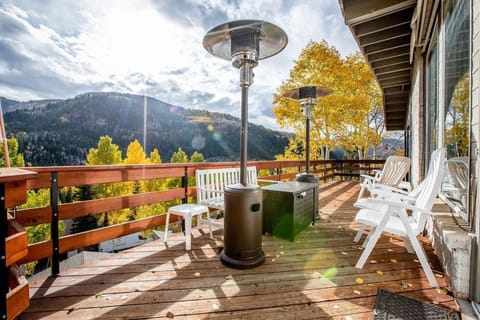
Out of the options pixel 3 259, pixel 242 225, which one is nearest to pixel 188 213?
pixel 242 225

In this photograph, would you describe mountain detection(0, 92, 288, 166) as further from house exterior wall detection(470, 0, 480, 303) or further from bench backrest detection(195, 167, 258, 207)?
house exterior wall detection(470, 0, 480, 303)

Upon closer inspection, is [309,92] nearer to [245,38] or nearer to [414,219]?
[245,38]

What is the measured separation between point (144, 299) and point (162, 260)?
658 millimetres

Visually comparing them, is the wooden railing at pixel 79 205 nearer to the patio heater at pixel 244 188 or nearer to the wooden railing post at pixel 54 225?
the wooden railing post at pixel 54 225

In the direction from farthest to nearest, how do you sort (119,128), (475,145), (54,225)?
(119,128) < (54,225) < (475,145)

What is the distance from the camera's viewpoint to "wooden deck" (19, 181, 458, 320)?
157 centimetres

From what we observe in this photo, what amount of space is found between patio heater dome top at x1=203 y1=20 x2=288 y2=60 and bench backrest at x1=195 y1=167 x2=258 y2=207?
5.03ft

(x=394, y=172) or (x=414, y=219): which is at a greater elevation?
(x=394, y=172)

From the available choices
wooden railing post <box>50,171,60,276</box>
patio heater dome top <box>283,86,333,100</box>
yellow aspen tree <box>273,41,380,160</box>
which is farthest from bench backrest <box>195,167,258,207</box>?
yellow aspen tree <box>273,41,380,160</box>

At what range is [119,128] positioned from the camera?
2867 centimetres

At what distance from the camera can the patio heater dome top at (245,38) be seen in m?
1.99

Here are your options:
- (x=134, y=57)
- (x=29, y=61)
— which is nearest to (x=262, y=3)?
(x=134, y=57)

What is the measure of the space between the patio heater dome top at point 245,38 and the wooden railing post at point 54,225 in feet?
6.01

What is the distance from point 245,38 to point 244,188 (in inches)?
53.3
